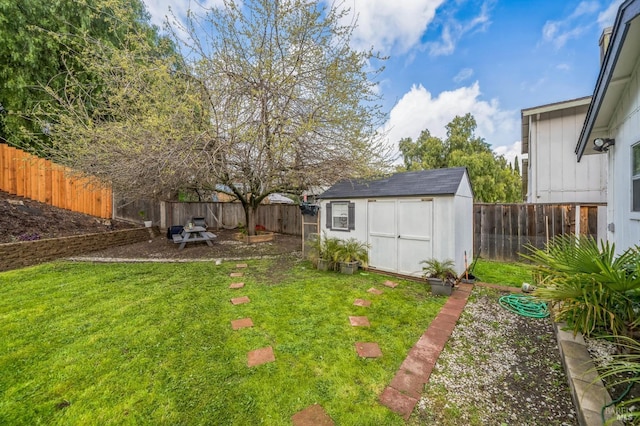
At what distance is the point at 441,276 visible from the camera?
188 inches

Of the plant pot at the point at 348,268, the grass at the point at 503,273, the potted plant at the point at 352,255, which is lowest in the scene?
the grass at the point at 503,273

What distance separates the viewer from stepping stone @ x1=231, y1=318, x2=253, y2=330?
11.2 feet

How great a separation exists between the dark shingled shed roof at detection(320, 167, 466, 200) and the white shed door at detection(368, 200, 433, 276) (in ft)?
0.78

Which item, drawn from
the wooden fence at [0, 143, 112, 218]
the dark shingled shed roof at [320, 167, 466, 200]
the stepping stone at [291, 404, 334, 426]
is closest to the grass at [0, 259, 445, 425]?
the stepping stone at [291, 404, 334, 426]

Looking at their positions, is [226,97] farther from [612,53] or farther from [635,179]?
[635,179]

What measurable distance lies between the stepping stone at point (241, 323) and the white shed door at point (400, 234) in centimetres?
365

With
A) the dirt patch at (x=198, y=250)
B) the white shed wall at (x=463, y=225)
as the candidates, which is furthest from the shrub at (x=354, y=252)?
the dirt patch at (x=198, y=250)

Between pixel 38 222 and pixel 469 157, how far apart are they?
1871 centimetres

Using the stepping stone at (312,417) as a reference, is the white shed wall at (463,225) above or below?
above

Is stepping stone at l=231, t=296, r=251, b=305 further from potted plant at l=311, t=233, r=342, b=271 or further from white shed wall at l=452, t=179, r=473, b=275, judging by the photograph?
white shed wall at l=452, t=179, r=473, b=275

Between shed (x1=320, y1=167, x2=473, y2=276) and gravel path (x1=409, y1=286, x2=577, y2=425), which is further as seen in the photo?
shed (x1=320, y1=167, x2=473, y2=276)

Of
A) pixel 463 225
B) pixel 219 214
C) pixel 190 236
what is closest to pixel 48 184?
pixel 190 236

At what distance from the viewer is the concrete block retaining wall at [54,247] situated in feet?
18.9

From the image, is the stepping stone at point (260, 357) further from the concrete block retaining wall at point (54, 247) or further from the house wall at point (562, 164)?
the house wall at point (562, 164)
